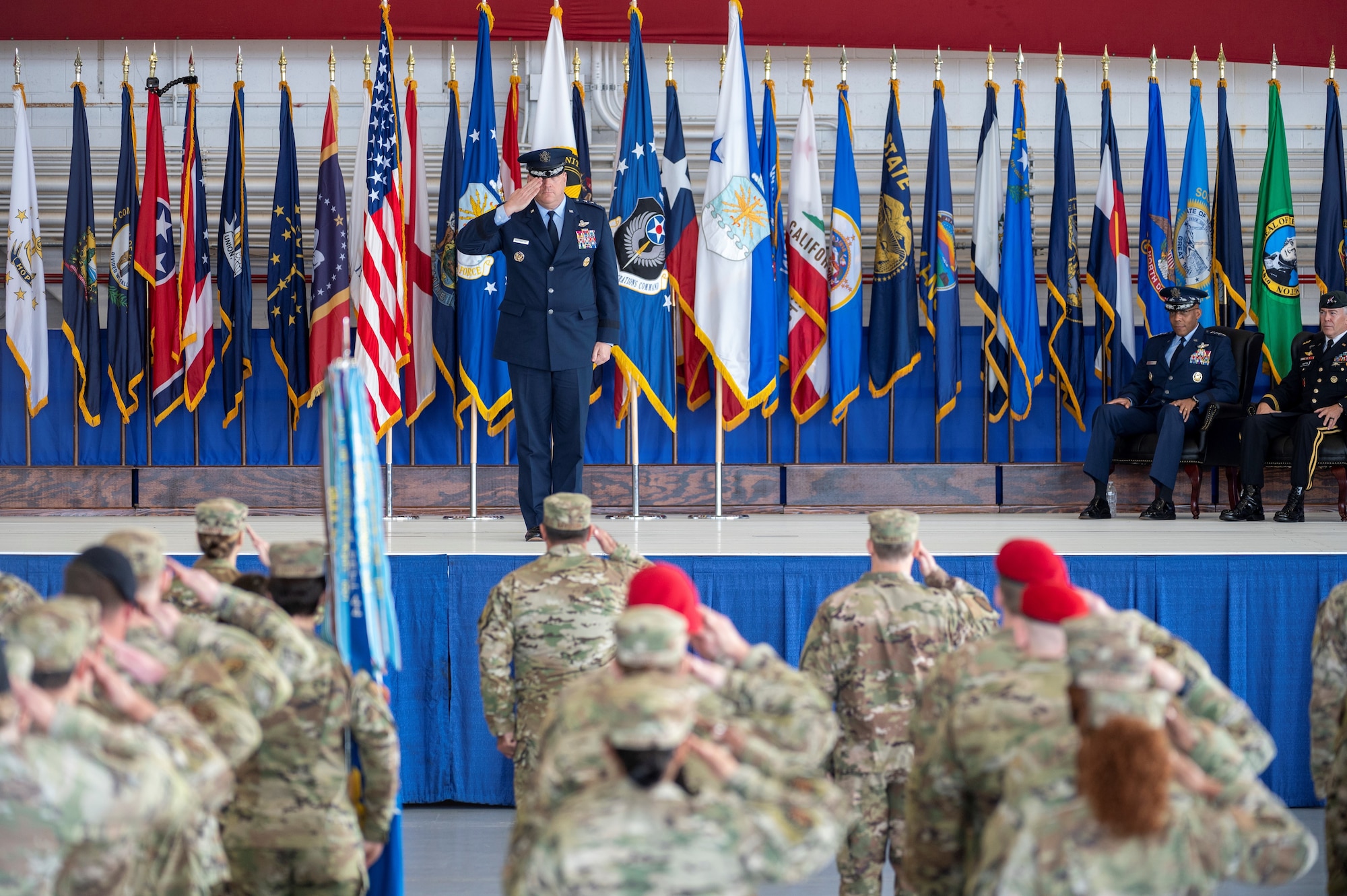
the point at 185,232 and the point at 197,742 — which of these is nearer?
the point at 197,742

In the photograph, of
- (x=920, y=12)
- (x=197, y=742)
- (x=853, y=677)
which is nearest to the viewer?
(x=197, y=742)

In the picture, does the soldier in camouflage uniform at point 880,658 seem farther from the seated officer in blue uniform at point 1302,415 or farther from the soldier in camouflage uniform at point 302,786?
the seated officer in blue uniform at point 1302,415

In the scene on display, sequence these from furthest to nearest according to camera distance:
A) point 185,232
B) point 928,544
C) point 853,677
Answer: point 185,232
point 928,544
point 853,677

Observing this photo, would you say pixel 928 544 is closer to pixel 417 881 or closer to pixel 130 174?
pixel 417 881

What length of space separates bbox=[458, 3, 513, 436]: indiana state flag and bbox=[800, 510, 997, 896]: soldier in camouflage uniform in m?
3.61

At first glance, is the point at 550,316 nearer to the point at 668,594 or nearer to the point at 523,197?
the point at 523,197

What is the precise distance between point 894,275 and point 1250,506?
2012mm

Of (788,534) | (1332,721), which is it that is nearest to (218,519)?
(1332,721)

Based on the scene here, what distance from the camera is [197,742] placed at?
5.33ft

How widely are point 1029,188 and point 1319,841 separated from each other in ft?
11.7

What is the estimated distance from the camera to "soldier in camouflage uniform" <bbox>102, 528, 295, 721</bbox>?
1.82 meters

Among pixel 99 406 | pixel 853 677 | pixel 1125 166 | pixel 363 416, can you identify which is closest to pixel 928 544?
pixel 853 677

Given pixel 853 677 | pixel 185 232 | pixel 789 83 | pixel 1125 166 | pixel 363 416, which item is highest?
pixel 789 83

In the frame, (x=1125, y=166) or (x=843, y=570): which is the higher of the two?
(x=1125, y=166)
